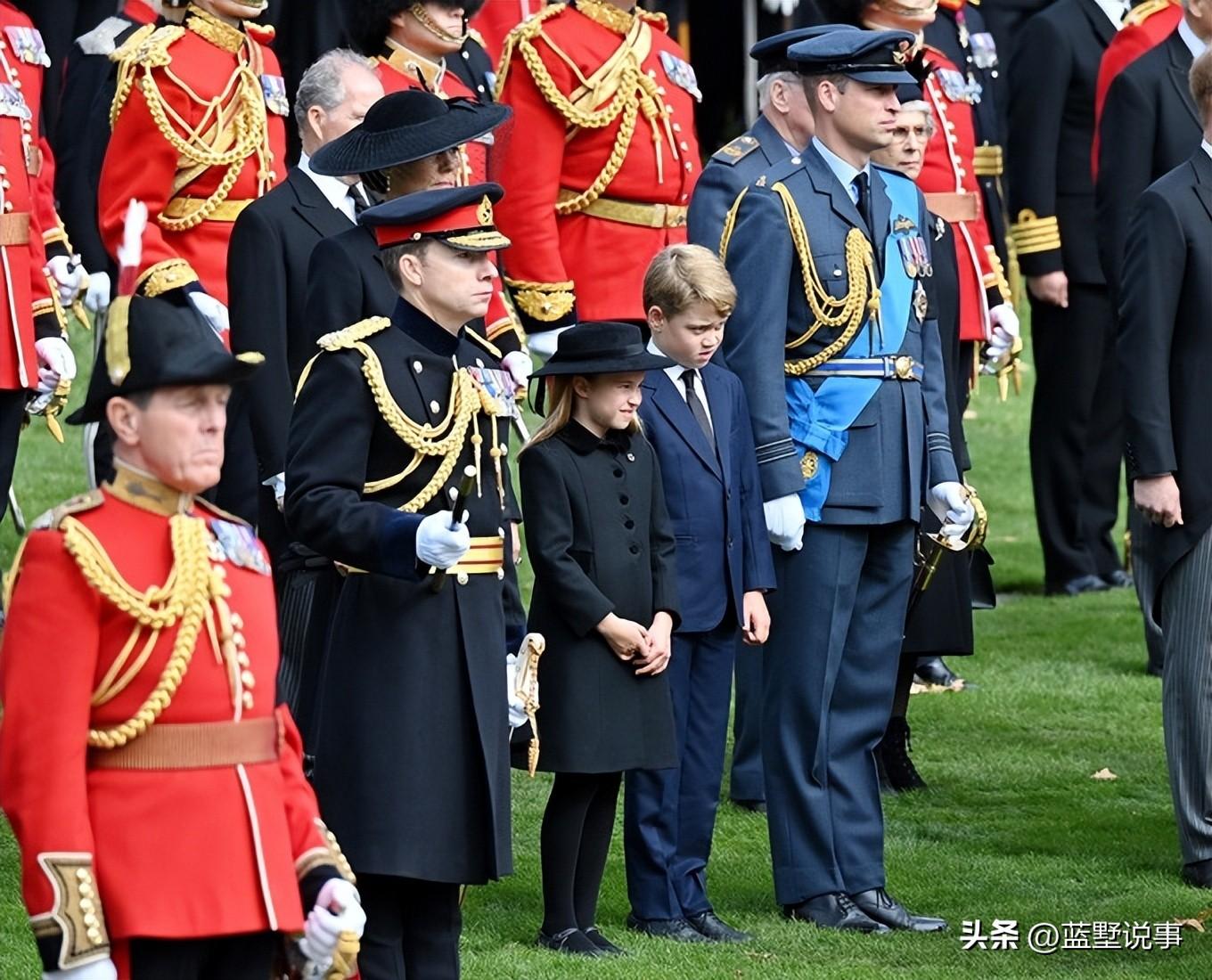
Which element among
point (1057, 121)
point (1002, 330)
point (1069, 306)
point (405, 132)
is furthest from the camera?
point (1069, 306)

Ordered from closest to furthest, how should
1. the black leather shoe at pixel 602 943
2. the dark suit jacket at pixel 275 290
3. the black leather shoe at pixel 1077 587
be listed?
1. the black leather shoe at pixel 602 943
2. the dark suit jacket at pixel 275 290
3. the black leather shoe at pixel 1077 587

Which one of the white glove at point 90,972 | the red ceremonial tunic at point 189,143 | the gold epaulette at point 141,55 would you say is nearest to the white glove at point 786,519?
the red ceremonial tunic at point 189,143

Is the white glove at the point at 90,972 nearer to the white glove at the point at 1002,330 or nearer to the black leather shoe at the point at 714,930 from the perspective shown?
the black leather shoe at the point at 714,930

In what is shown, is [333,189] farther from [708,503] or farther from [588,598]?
[588,598]

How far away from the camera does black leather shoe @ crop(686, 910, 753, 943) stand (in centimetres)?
645

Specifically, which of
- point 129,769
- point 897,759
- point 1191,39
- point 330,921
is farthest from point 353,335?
point 1191,39

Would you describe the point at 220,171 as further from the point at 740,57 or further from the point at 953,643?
the point at 740,57

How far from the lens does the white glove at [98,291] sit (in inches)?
338

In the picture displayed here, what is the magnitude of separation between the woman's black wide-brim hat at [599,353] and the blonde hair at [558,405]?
43mm

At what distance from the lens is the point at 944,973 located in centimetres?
615

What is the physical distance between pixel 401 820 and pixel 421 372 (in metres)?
0.87

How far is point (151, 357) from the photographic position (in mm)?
4113

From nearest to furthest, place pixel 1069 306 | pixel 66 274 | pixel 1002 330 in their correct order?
1. pixel 66 274
2. pixel 1002 330
3. pixel 1069 306

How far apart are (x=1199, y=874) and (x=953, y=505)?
1265 mm
